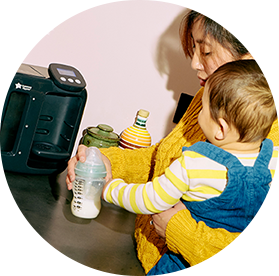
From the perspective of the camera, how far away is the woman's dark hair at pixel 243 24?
95 cm

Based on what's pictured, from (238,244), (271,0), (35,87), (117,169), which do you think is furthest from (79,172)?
(271,0)

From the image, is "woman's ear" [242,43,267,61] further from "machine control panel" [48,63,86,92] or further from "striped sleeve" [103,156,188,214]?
"machine control panel" [48,63,86,92]

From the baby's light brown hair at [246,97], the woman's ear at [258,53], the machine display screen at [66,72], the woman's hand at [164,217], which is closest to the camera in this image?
the baby's light brown hair at [246,97]

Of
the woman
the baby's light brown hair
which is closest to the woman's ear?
the woman

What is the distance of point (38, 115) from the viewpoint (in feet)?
4.15

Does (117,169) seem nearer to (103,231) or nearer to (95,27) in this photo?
(103,231)

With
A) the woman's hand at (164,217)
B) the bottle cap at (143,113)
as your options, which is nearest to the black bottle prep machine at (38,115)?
the bottle cap at (143,113)

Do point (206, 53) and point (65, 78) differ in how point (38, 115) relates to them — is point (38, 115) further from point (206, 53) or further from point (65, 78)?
point (206, 53)

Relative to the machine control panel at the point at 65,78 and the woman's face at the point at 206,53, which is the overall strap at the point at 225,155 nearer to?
the woman's face at the point at 206,53

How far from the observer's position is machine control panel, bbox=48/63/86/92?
1266 millimetres

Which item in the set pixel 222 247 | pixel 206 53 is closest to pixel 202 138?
pixel 206 53

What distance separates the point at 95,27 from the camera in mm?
1656

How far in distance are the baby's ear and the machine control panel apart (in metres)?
0.65

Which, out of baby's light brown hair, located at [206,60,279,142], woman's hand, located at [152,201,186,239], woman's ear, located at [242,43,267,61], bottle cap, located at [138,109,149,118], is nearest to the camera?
baby's light brown hair, located at [206,60,279,142]
